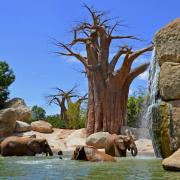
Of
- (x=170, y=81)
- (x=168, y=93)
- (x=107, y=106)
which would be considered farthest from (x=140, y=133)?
(x=170, y=81)

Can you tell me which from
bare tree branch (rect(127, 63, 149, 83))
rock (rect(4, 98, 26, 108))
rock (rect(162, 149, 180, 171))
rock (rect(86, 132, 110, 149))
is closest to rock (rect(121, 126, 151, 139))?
rock (rect(86, 132, 110, 149))

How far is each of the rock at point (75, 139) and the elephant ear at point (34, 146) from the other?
8.42 metres

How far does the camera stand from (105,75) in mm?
36000

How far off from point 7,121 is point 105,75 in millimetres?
8334

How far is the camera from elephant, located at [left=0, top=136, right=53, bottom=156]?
22109 millimetres

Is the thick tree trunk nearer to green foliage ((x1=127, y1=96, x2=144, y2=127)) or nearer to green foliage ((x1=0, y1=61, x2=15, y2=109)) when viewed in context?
green foliage ((x1=0, y1=61, x2=15, y2=109))

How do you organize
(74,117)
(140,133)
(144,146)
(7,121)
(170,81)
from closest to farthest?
1. (170,81)
2. (144,146)
3. (7,121)
4. (140,133)
5. (74,117)

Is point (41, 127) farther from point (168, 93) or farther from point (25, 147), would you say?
point (168, 93)

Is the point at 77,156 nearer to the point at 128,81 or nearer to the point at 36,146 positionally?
the point at 36,146

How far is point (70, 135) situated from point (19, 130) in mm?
4146

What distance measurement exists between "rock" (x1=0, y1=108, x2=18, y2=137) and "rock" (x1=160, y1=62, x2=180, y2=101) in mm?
20419

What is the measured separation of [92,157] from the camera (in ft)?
50.0

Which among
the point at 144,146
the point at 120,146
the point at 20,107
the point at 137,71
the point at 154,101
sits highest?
the point at 137,71

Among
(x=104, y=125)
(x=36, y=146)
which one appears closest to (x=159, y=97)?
(x=36, y=146)
